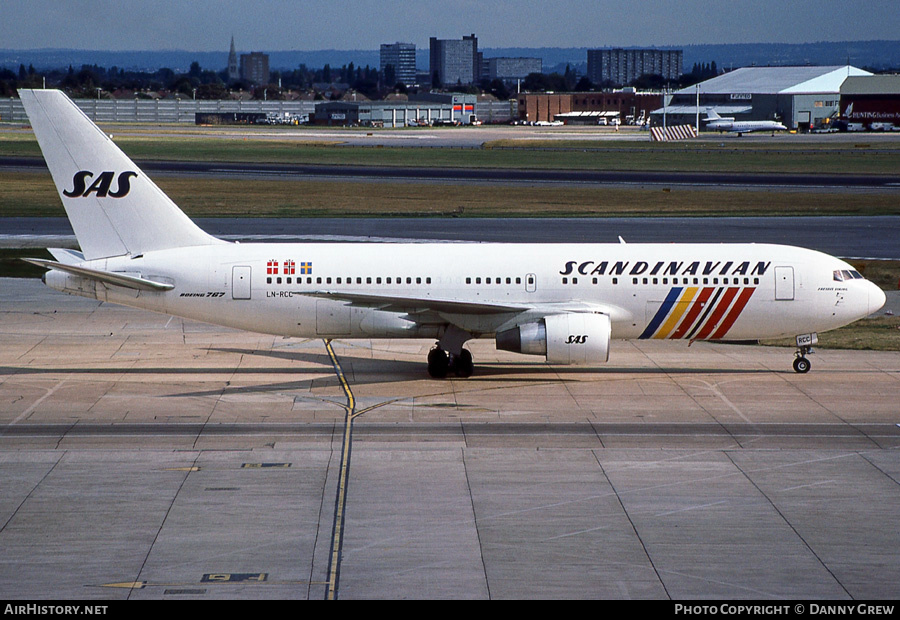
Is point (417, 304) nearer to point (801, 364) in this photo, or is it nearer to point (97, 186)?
point (97, 186)

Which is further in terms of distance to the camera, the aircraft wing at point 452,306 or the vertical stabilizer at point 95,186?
the vertical stabilizer at point 95,186

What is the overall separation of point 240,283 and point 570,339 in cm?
1020

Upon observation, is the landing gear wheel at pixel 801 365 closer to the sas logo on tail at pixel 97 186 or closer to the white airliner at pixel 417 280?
the white airliner at pixel 417 280

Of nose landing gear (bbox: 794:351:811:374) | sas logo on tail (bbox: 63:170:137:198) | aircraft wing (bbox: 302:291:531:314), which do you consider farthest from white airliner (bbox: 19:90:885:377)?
nose landing gear (bbox: 794:351:811:374)

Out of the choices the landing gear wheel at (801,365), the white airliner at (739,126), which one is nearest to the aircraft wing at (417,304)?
the landing gear wheel at (801,365)

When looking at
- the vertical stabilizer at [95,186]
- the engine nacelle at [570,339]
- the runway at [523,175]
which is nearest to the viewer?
the engine nacelle at [570,339]

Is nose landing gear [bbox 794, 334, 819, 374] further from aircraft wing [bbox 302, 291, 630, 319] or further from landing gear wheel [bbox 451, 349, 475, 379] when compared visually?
landing gear wheel [bbox 451, 349, 475, 379]

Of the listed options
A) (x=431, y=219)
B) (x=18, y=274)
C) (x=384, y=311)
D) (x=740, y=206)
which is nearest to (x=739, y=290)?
(x=384, y=311)

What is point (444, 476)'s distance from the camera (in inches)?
888

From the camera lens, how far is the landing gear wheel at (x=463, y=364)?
107 ft

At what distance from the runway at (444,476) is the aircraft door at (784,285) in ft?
8.43

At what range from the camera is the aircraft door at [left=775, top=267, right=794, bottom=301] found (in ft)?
106

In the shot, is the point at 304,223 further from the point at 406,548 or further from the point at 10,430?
the point at 406,548

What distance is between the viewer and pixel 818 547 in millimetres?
18469
